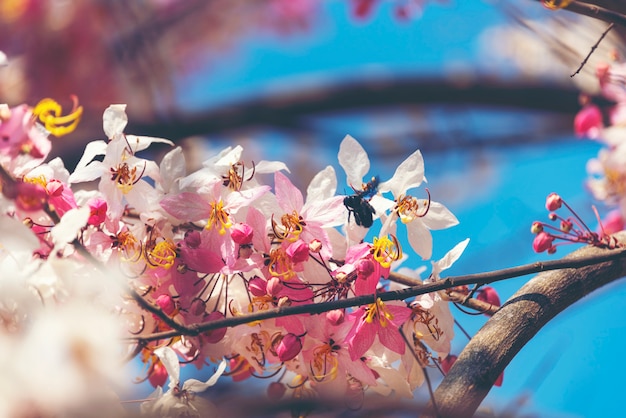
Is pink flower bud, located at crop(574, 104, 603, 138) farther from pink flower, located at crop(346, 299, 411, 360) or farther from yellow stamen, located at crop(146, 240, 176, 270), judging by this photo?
yellow stamen, located at crop(146, 240, 176, 270)

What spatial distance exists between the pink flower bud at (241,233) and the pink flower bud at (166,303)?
0.10 meters

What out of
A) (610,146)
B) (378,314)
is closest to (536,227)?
(378,314)

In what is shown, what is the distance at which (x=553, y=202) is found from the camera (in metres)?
0.83

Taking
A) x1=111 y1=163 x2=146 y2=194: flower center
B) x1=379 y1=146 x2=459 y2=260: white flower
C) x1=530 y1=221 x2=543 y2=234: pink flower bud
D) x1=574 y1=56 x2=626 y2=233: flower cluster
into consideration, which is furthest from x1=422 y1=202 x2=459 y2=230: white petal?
x1=574 y1=56 x2=626 y2=233: flower cluster

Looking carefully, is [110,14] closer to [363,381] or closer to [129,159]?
[129,159]

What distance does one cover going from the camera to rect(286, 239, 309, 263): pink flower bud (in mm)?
717

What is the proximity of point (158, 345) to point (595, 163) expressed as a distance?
1031mm

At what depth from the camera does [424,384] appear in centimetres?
81

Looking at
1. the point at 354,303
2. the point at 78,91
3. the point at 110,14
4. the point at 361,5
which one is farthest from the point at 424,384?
the point at 78,91

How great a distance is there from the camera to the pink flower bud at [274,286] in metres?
0.71

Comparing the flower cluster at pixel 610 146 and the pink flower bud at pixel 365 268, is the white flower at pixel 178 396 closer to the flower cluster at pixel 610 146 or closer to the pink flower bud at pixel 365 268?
the pink flower bud at pixel 365 268

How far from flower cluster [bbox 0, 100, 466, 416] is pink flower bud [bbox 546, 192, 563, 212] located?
13 centimetres

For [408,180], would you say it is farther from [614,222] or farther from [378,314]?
[614,222]

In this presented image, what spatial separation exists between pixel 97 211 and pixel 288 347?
0.24 m
